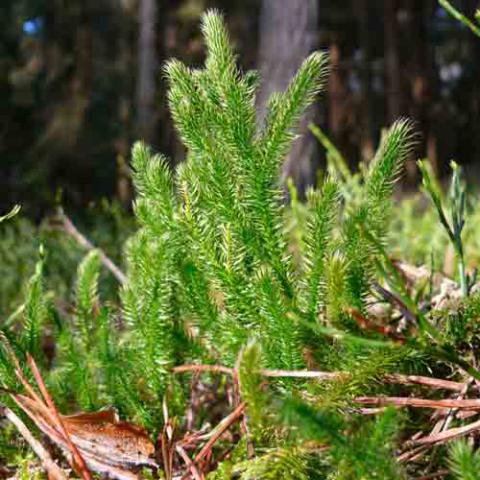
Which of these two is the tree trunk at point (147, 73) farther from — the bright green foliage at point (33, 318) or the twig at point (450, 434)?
the twig at point (450, 434)

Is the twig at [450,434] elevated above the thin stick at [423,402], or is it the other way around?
the thin stick at [423,402]

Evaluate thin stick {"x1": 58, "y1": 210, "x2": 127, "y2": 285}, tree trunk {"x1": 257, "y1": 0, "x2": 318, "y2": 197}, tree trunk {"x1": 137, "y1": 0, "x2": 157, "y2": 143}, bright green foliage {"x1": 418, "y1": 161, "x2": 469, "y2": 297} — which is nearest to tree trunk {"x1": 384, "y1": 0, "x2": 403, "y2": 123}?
tree trunk {"x1": 137, "y1": 0, "x2": 157, "y2": 143}

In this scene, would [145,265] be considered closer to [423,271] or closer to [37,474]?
[37,474]

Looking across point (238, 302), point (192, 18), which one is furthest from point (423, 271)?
point (192, 18)

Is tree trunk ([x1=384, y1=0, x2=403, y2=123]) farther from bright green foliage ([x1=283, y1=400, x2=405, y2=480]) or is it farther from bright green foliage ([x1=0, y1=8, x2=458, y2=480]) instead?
bright green foliage ([x1=283, y1=400, x2=405, y2=480])

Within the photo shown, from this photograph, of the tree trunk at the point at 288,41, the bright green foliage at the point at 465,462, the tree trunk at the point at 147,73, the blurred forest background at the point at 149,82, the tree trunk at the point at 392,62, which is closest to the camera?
the bright green foliage at the point at 465,462

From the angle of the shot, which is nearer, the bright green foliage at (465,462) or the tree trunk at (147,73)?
the bright green foliage at (465,462)

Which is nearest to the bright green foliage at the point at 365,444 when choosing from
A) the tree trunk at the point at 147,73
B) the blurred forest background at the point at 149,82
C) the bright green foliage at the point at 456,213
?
the bright green foliage at the point at 456,213
